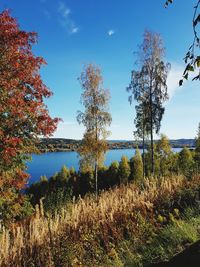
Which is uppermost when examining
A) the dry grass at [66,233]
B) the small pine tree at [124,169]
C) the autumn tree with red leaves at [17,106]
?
the autumn tree with red leaves at [17,106]

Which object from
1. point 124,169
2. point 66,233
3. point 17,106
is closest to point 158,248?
point 66,233

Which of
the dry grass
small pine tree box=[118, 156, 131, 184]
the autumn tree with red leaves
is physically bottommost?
small pine tree box=[118, 156, 131, 184]

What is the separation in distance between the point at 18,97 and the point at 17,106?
0.30 metres

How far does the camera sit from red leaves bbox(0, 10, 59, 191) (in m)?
8.87

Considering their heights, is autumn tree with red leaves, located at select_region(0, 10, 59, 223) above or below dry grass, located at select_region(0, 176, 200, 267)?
above

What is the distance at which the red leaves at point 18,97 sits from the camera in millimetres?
8867

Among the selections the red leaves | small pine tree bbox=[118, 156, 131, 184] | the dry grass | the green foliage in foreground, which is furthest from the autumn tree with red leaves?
small pine tree bbox=[118, 156, 131, 184]

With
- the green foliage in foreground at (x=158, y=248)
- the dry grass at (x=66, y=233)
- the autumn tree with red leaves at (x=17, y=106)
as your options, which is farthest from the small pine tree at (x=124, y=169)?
the green foliage in foreground at (x=158, y=248)

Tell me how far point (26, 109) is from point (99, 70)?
57.4ft

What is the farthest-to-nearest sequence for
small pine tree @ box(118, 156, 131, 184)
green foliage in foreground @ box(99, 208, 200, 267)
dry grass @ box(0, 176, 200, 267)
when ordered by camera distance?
small pine tree @ box(118, 156, 131, 184), dry grass @ box(0, 176, 200, 267), green foliage in foreground @ box(99, 208, 200, 267)

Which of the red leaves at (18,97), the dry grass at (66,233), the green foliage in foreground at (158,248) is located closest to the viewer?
the green foliage in foreground at (158,248)

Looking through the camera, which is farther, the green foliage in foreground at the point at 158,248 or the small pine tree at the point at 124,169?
the small pine tree at the point at 124,169

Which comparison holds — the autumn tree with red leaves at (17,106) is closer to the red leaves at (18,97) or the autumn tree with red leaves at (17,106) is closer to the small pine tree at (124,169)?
the red leaves at (18,97)

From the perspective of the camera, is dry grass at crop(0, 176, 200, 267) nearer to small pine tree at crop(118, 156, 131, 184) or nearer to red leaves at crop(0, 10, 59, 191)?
red leaves at crop(0, 10, 59, 191)
